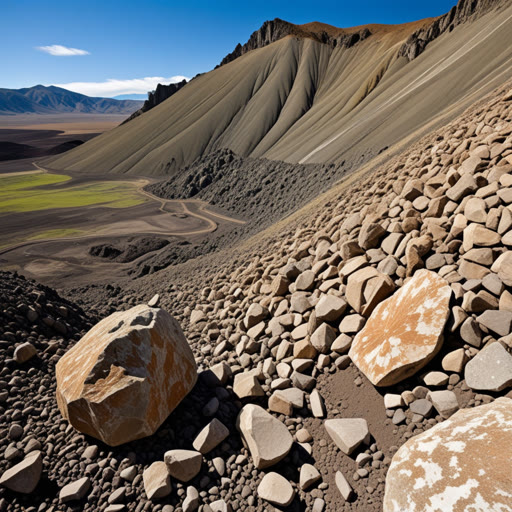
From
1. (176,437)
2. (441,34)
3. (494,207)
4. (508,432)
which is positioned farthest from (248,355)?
(441,34)

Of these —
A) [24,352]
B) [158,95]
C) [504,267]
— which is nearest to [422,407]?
[504,267]

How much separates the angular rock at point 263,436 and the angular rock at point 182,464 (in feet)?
1.94

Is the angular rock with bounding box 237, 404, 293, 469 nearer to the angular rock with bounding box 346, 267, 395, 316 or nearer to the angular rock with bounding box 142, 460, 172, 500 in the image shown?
the angular rock with bounding box 142, 460, 172, 500

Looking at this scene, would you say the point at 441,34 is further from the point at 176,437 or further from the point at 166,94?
the point at 166,94

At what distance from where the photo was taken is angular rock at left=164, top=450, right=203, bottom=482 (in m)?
3.50

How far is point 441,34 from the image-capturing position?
3559 centimetres

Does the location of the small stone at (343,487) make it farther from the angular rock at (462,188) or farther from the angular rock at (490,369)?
the angular rock at (462,188)

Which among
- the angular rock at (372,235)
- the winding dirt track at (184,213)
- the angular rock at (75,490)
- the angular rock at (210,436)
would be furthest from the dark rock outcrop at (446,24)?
the angular rock at (75,490)

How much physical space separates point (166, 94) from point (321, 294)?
7262 centimetres

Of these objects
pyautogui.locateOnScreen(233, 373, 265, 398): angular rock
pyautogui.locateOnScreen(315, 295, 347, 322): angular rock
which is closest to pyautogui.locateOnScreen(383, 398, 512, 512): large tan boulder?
pyautogui.locateOnScreen(233, 373, 265, 398): angular rock

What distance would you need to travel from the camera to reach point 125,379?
12.2ft

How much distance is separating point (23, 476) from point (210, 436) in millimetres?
1832

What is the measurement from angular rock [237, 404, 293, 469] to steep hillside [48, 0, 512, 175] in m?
13.1

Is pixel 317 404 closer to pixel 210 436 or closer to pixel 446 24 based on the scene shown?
pixel 210 436
